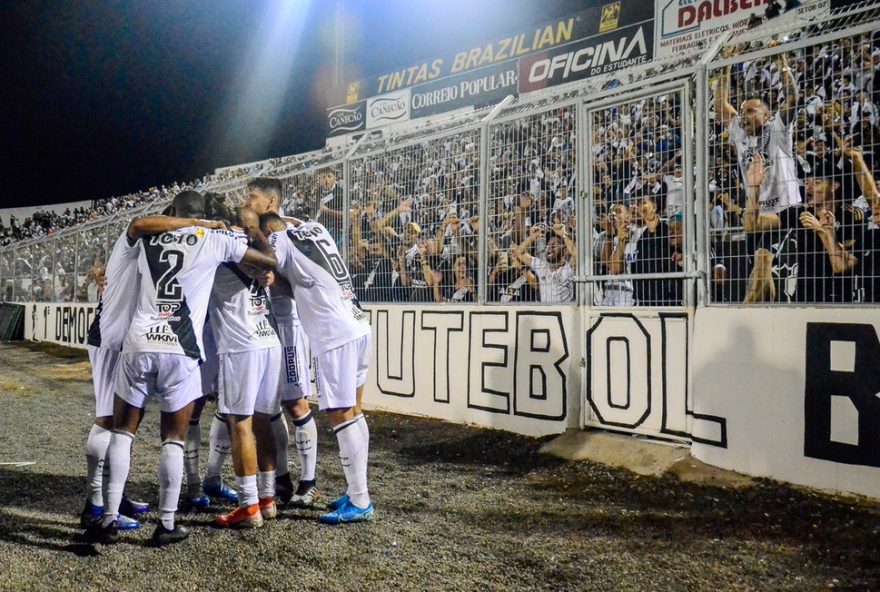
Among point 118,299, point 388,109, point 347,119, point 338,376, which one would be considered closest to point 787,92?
point 338,376

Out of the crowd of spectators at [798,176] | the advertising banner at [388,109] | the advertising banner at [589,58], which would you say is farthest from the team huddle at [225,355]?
the advertising banner at [388,109]

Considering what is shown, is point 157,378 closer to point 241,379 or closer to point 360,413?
point 241,379

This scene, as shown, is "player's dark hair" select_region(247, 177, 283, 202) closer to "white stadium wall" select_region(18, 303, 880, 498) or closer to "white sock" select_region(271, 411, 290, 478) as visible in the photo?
"white sock" select_region(271, 411, 290, 478)

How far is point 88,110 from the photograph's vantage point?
2859 cm

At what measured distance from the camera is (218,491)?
499 cm

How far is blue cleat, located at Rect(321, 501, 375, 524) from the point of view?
429 cm

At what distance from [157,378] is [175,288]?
537 millimetres

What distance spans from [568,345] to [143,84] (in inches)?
1009

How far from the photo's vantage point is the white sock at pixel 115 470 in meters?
3.94

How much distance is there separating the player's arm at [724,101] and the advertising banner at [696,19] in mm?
8289

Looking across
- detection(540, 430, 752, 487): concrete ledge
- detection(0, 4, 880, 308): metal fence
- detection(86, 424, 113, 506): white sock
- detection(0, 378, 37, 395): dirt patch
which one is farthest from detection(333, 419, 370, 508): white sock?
detection(0, 378, 37, 395): dirt patch

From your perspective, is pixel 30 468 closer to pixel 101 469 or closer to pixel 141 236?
pixel 101 469

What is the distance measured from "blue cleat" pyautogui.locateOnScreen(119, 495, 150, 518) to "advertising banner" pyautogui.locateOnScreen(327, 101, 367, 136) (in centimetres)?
1727

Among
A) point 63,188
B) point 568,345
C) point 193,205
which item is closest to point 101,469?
point 193,205
